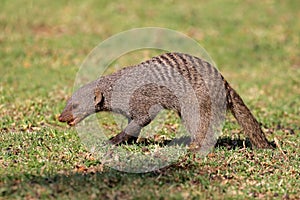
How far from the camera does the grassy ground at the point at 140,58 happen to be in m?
5.23

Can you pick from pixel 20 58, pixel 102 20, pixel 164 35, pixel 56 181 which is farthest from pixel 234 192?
pixel 102 20

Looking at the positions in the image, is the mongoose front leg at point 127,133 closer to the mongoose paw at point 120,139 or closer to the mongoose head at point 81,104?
the mongoose paw at point 120,139

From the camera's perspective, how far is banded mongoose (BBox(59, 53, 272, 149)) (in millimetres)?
6289

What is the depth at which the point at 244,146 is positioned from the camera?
21.4 feet

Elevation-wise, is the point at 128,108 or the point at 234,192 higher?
the point at 128,108

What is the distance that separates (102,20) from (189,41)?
242 centimetres

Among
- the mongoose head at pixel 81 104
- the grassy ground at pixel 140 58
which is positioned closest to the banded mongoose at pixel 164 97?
the mongoose head at pixel 81 104

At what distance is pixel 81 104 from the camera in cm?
653

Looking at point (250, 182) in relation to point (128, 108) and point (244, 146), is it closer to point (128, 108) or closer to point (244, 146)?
point (244, 146)

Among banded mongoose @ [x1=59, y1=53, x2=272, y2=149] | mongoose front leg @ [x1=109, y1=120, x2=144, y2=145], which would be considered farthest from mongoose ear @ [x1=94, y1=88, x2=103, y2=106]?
mongoose front leg @ [x1=109, y1=120, x2=144, y2=145]

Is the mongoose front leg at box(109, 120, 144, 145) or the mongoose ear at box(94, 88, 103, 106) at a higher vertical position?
the mongoose ear at box(94, 88, 103, 106)

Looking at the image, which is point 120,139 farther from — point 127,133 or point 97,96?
point 97,96

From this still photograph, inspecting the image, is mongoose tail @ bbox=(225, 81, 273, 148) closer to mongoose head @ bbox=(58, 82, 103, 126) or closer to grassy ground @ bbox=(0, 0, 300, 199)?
grassy ground @ bbox=(0, 0, 300, 199)

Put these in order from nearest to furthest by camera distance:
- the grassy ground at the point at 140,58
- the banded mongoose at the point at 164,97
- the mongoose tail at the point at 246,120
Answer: the grassy ground at the point at 140,58
the banded mongoose at the point at 164,97
the mongoose tail at the point at 246,120
